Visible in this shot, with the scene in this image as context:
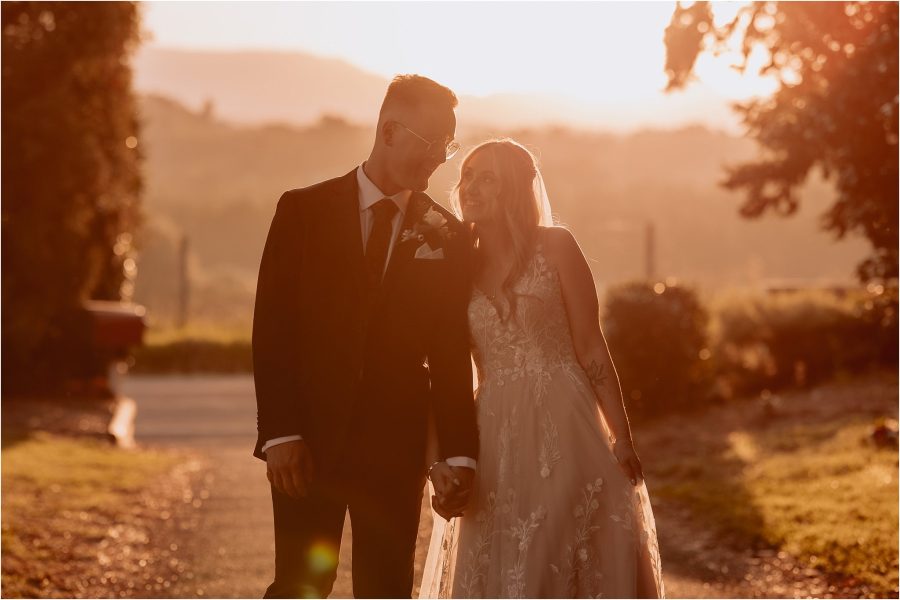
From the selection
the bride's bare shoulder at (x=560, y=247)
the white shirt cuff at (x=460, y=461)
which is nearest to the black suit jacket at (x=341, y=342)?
the white shirt cuff at (x=460, y=461)

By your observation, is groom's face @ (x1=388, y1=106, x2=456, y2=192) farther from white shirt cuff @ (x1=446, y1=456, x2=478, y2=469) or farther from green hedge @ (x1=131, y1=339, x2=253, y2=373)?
green hedge @ (x1=131, y1=339, x2=253, y2=373)

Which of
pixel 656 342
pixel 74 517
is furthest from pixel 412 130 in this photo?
pixel 656 342

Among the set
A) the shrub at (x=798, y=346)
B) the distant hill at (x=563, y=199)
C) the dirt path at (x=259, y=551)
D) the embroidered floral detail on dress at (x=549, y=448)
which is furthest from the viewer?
the distant hill at (x=563, y=199)

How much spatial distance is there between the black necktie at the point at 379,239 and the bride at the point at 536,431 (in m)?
0.52

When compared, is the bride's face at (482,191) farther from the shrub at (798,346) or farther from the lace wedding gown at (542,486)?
the shrub at (798,346)

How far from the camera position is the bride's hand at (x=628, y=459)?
450 cm

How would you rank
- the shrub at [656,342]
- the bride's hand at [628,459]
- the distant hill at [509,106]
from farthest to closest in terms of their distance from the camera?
the shrub at [656,342], the distant hill at [509,106], the bride's hand at [628,459]

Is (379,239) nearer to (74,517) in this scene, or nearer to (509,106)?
(509,106)

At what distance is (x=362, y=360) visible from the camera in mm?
4195

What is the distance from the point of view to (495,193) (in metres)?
4.74

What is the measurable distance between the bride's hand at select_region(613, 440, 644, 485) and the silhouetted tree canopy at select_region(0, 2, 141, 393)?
11973 mm

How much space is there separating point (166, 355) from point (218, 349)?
1.12 meters

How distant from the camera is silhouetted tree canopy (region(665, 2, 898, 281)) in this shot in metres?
7.96

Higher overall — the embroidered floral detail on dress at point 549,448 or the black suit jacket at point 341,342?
the black suit jacket at point 341,342
